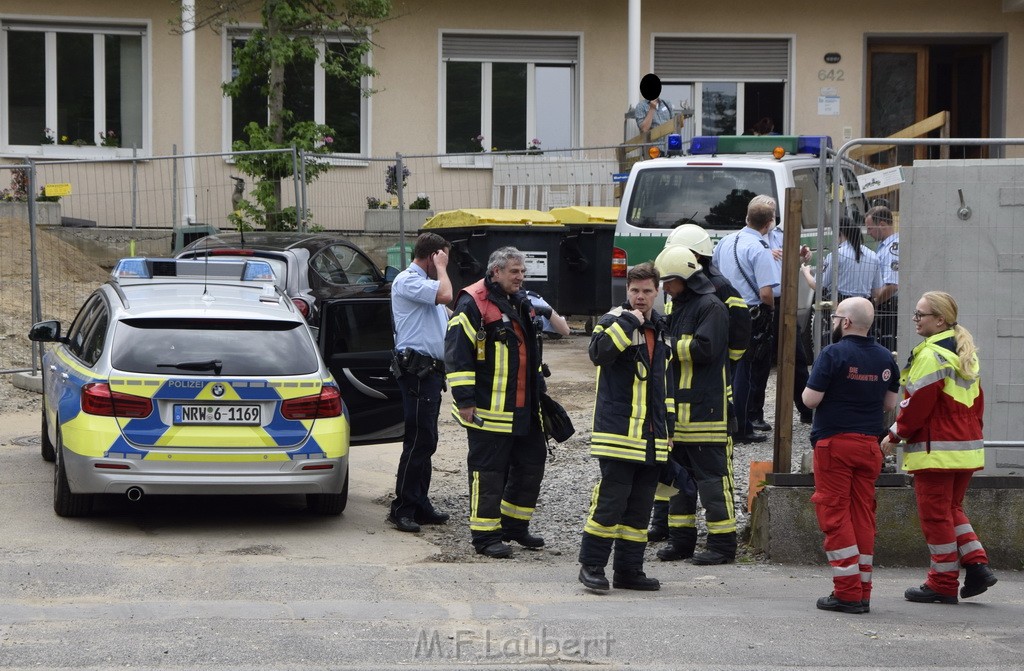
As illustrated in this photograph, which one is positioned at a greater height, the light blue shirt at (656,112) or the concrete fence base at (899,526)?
the light blue shirt at (656,112)

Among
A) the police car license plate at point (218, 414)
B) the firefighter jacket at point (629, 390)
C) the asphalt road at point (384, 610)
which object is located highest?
the firefighter jacket at point (629, 390)

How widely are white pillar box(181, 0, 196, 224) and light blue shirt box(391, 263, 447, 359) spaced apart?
11332 millimetres

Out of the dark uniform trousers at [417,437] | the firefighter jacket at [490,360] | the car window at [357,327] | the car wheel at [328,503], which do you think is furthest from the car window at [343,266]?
the firefighter jacket at [490,360]

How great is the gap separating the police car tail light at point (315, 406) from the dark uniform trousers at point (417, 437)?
0.42 metres

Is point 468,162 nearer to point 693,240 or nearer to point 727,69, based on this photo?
point 727,69

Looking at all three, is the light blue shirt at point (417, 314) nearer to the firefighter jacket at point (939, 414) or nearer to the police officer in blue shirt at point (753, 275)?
the police officer in blue shirt at point (753, 275)

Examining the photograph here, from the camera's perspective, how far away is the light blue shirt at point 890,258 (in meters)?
7.76

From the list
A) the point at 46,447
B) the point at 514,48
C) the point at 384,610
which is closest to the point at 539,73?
the point at 514,48

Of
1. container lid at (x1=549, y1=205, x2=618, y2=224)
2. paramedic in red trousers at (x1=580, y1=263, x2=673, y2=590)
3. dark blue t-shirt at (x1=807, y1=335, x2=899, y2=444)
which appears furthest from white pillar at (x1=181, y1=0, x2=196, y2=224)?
dark blue t-shirt at (x1=807, y1=335, x2=899, y2=444)

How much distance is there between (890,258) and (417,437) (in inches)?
115

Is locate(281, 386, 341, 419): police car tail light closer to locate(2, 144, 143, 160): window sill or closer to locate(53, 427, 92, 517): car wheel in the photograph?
locate(53, 427, 92, 517): car wheel

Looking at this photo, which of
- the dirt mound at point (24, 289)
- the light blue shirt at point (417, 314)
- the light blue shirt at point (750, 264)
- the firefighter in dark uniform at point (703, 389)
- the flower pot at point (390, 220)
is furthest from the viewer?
the flower pot at point (390, 220)

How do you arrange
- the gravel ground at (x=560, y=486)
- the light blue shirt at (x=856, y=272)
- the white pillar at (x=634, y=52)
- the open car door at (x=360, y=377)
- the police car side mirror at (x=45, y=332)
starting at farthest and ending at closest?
the white pillar at (x=634, y=52) → the open car door at (x=360, y=377) → the police car side mirror at (x=45, y=332) → the gravel ground at (x=560, y=486) → the light blue shirt at (x=856, y=272)

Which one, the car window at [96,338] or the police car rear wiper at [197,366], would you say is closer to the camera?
the police car rear wiper at [197,366]
